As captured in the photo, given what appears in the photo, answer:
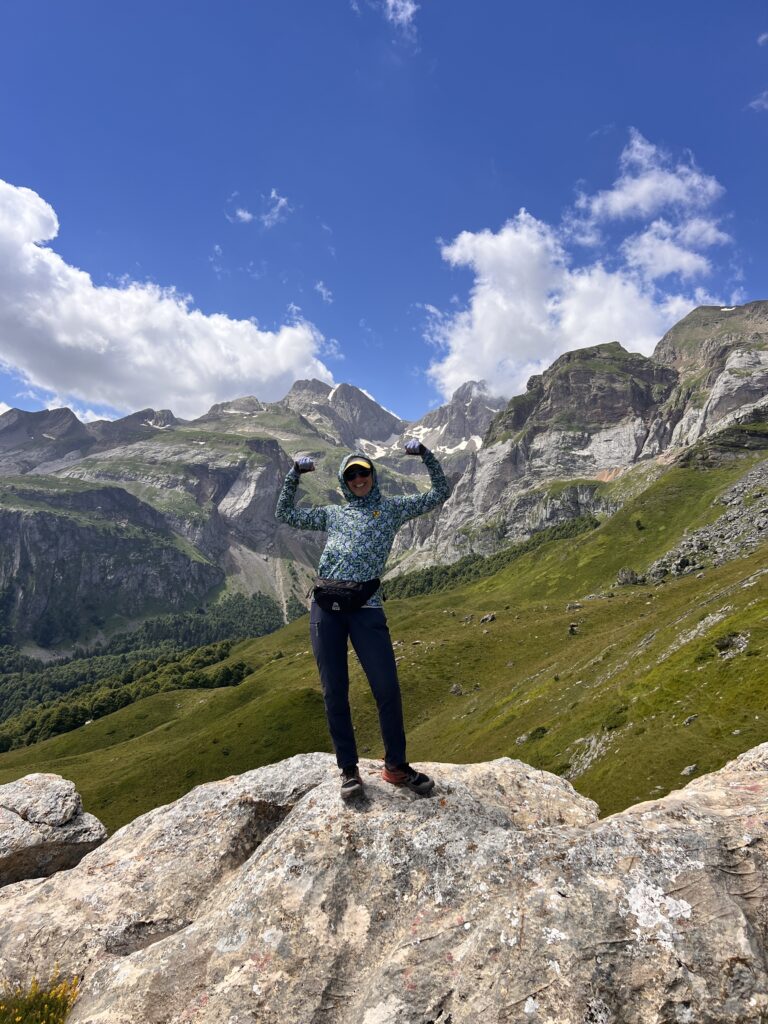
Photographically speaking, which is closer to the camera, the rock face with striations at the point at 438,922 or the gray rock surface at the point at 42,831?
the rock face with striations at the point at 438,922

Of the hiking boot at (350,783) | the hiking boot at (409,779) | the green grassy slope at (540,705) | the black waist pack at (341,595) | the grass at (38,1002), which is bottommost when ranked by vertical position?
the green grassy slope at (540,705)

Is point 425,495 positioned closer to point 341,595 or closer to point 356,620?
point 341,595

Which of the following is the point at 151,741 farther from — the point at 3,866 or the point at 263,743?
the point at 3,866

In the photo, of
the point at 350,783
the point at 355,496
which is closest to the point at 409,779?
the point at 350,783

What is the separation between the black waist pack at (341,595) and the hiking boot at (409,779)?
3801mm

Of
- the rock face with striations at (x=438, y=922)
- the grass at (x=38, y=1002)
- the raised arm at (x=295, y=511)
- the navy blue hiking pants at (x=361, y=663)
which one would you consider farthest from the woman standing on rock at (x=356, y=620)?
the grass at (x=38, y=1002)

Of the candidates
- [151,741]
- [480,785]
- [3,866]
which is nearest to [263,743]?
[151,741]

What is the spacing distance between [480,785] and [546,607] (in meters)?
141

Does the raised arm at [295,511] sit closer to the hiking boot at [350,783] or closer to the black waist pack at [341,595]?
the black waist pack at [341,595]

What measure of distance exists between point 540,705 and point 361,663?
56451 millimetres

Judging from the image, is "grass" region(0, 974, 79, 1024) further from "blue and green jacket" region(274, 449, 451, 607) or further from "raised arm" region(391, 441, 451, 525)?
"raised arm" region(391, 441, 451, 525)

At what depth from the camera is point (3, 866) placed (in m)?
15.7

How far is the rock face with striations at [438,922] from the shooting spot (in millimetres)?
6453

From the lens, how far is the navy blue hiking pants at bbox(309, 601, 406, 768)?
1017cm
